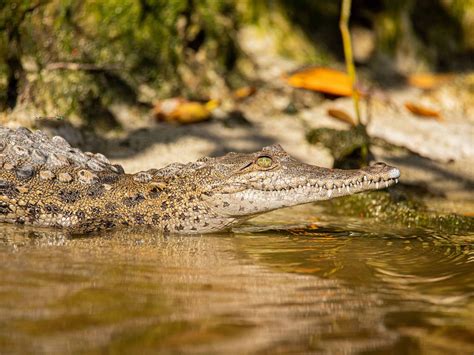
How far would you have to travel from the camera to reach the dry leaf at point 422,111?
8.64 m

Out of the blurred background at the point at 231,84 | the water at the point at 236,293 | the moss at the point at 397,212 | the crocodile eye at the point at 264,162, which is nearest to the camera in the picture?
the water at the point at 236,293

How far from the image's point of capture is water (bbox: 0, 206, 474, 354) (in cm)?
300

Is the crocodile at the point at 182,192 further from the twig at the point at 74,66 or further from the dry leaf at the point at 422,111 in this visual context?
the dry leaf at the point at 422,111

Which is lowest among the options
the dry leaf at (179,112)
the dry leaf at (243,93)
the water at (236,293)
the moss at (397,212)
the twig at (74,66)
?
the water at (236,293)

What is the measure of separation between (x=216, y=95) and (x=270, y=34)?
52.7 inches

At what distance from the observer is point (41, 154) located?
18.2 feet

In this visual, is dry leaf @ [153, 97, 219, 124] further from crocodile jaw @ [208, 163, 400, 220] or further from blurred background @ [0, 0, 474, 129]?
crocodile jaw @ [208, 163, 400, 220]

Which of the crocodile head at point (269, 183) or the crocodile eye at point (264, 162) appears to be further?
the crocodile eye at point (264, 162)

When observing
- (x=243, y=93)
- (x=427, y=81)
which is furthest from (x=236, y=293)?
(x=427, y=81)

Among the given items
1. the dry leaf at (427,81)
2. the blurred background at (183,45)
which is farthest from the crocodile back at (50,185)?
the dry leaf at (427,81)

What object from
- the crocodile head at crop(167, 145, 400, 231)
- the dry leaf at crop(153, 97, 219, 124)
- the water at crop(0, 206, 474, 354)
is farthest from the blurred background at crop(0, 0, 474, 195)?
the water at crop(0, 206, 474, 354)

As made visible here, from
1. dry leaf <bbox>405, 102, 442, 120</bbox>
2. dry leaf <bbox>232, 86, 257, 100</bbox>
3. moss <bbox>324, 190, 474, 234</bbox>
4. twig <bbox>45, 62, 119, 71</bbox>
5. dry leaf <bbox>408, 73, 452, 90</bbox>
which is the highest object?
dry leaf <bbox>408, 73, 452, 90</bbox>

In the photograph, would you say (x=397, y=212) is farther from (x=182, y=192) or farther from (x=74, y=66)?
(x=74, y=66)

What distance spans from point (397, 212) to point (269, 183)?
136 centimetres
